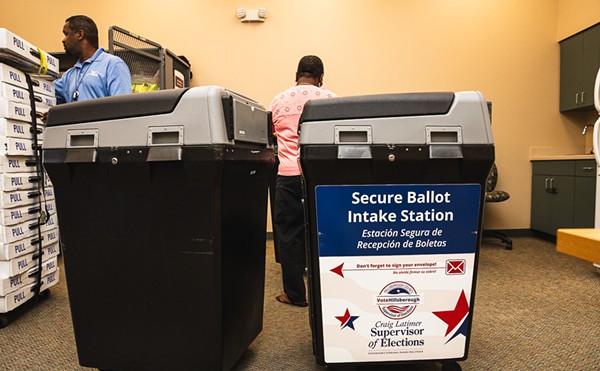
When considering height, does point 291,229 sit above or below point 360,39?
below

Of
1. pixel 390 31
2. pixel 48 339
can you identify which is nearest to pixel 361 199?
pixel 48 339

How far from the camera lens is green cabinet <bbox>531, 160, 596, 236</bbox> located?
3.16 meters

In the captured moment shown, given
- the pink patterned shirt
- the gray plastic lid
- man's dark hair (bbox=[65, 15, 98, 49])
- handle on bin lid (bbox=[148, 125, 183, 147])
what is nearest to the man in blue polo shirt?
man's dark hair (bbox=[65, 15, 98, 49])

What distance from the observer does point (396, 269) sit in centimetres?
113

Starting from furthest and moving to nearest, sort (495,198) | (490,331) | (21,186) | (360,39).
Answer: (360,39) → (495,198) → (21,186) → (490,331)

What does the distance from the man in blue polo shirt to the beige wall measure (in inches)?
64.2

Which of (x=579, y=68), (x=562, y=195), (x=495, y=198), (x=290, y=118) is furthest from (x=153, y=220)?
(x=579, y=68)

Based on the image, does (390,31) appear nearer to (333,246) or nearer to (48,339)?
(333,246)

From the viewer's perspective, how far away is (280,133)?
196 centimetres

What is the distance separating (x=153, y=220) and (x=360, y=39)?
121 inches

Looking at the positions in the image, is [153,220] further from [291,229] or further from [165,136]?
[291,229]

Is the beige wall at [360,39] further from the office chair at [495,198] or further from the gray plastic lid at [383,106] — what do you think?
the gray plastic lid at [383,106]

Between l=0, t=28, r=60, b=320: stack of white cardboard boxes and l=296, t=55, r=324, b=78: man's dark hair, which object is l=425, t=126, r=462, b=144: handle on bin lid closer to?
l=296, t=55, r=324, b=78: man's dark hair

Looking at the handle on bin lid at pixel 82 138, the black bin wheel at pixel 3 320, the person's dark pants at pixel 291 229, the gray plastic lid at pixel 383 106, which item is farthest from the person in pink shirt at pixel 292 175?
the black bin wheel at pixel 3 320
